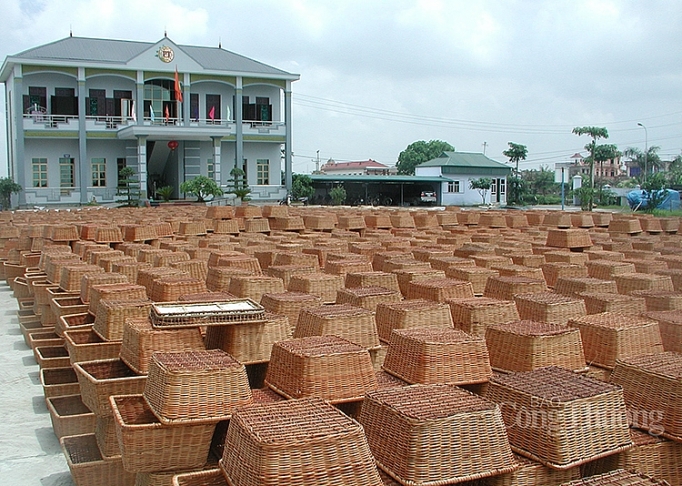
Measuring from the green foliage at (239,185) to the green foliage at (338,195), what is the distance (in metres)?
6.94

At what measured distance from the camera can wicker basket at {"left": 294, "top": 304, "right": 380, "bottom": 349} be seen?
21.0 feet

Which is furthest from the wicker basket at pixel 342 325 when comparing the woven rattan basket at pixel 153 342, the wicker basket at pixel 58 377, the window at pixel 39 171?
the window at pixel 39 171

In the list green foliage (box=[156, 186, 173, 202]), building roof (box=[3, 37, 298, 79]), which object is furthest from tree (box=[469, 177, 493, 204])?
green foliage (box=[156, 186, 173, 202])

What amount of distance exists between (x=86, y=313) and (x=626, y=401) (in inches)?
229

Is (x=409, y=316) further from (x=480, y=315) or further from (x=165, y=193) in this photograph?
(x=165, y=193)

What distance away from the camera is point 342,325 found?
21.1ft

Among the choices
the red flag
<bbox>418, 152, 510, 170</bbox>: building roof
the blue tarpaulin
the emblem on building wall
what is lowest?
the blue tarpaulin

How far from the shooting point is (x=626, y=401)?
547 centimetres

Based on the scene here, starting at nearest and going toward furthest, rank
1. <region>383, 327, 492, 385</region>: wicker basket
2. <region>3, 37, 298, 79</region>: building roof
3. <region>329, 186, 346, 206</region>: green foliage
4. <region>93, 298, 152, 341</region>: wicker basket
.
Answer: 1. <region>383, 327, 492, 385</region>: wicker basket
2. <region>93, 298, 152, 341</region>: wicker basket
3. <region>3, 37, 298, 79</region>: building roof
4. <region>329, 186, 346, 206</region>: green foliage

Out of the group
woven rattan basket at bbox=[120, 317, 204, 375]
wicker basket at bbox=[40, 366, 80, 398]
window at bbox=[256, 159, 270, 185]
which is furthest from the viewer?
window at bbox=[256, 159, 270, 185]

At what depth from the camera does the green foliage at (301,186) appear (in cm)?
4922

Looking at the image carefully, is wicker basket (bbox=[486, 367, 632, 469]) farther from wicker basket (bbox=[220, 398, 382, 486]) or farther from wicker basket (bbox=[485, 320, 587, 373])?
wicker basket (bbox=[220, 398, 382, 486])

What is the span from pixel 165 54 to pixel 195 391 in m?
42.5

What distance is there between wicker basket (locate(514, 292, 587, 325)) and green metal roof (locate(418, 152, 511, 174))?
5142 cm
